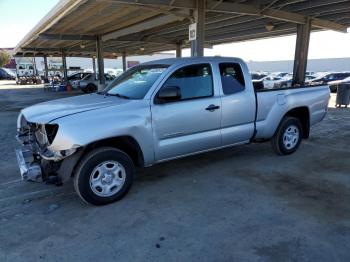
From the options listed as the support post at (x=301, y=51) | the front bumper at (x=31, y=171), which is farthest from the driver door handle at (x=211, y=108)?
the support post at (x=301, y=51)

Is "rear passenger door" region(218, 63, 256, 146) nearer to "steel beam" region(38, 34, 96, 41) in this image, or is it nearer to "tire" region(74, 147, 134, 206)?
"tire" region(74, 147, 134, 206)

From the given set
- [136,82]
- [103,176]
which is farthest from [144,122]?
[136,82]


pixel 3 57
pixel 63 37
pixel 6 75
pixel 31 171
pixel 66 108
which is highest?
pixel 63 37

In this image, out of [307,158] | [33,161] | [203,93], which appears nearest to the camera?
[33,161]

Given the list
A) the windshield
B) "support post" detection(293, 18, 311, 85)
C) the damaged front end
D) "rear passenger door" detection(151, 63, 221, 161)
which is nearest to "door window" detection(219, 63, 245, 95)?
"rear passenger door" detection(151, 63, 221, 161)

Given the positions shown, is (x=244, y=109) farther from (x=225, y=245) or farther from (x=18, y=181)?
(x=18, y=181)

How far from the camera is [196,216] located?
158 inches

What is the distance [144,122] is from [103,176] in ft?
2.97

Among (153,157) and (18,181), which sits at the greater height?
(153,157)

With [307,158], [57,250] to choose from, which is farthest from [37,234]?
[307,158]

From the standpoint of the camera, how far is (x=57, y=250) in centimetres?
333

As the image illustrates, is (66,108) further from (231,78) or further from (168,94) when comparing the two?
(231,78)

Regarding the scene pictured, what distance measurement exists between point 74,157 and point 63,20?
1315 cm

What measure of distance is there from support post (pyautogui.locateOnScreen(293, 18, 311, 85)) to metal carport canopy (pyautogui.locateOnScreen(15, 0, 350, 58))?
18.1 inches
